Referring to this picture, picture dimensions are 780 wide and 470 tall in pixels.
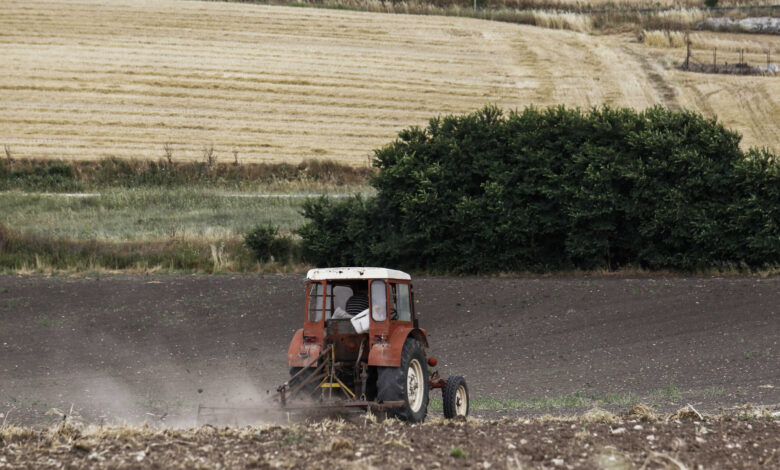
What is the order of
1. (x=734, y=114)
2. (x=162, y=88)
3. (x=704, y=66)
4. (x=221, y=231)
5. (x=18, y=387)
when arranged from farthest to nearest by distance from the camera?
(x=704, y=66)
(x=162, y=88)
(x=734, y=114)
(x=221, y=231)
(x=18, y=387)

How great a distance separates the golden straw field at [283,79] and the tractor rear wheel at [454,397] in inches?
1150

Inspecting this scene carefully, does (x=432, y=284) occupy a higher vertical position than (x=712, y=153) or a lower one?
lower

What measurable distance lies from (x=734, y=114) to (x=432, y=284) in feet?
92.3

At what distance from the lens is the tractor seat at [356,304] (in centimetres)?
1319

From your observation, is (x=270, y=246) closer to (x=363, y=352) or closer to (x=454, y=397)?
(x=363, y=352)

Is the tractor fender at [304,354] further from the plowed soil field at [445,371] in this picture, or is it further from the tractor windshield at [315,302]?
the plowed soil field at [445,371]

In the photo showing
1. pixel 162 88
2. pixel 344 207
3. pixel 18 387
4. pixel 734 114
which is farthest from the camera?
pixel 162 88

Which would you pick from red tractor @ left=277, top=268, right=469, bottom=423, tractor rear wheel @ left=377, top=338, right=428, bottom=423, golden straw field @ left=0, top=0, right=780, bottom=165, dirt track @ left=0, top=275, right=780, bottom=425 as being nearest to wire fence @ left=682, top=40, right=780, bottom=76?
golden straw field @ left=0, top=0, right=780, bottom=165

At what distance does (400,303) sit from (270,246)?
51.7ft

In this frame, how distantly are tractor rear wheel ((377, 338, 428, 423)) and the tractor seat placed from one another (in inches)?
33.1

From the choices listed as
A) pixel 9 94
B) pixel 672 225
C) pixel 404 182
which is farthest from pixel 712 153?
pixel 9 94

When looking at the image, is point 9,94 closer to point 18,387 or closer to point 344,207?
point 344,207

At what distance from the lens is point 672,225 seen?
25.6 metres

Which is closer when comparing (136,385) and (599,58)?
(136,385)
